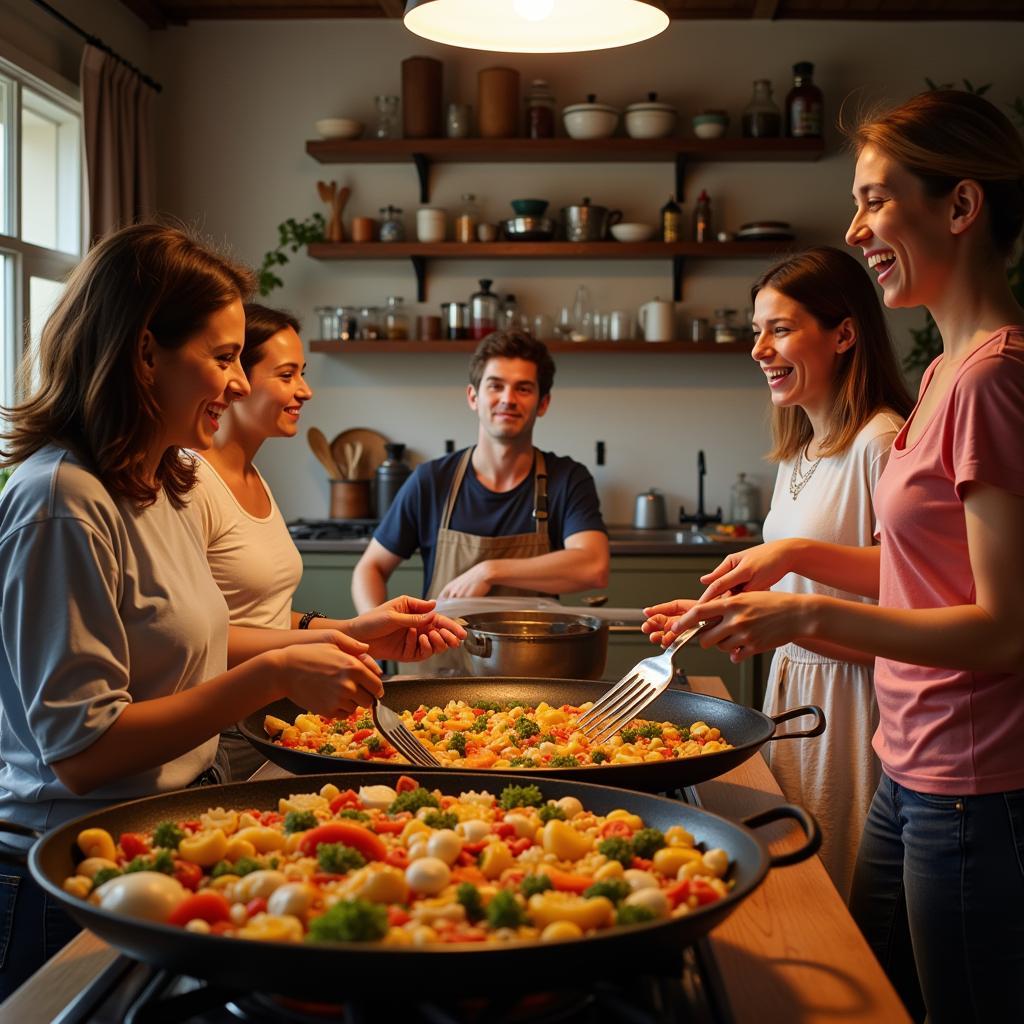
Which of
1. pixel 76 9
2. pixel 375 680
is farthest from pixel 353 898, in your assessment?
pixel 76 9

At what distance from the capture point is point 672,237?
17.0 ft

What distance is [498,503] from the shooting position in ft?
10.7

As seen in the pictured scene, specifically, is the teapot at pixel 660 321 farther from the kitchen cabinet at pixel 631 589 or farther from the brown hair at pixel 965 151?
the brown hair at pixel 965 151

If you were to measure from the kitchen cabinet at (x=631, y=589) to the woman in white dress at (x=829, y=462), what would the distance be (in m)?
2.18

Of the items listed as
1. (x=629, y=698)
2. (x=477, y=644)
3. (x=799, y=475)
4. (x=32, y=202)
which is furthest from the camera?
(x=32, y=202)

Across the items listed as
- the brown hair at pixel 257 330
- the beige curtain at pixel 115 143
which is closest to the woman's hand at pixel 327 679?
the brown hair at pixel 257 330

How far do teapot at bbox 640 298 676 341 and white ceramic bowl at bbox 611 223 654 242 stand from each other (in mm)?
285

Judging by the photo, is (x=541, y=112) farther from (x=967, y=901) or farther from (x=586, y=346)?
(x=967, y=901)

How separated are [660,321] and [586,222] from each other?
538mm

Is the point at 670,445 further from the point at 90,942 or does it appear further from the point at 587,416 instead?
the point at 90,942

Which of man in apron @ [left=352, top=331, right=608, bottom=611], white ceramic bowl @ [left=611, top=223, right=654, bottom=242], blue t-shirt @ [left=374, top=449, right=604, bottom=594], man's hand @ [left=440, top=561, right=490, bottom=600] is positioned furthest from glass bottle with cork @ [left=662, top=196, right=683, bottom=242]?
man's hand @ [left=440, top=561, right=490, bottom=600]

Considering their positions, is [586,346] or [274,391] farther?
[586,346]

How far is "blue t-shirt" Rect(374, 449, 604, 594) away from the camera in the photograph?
3246mm

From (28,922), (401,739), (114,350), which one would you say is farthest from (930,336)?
(28,922)
